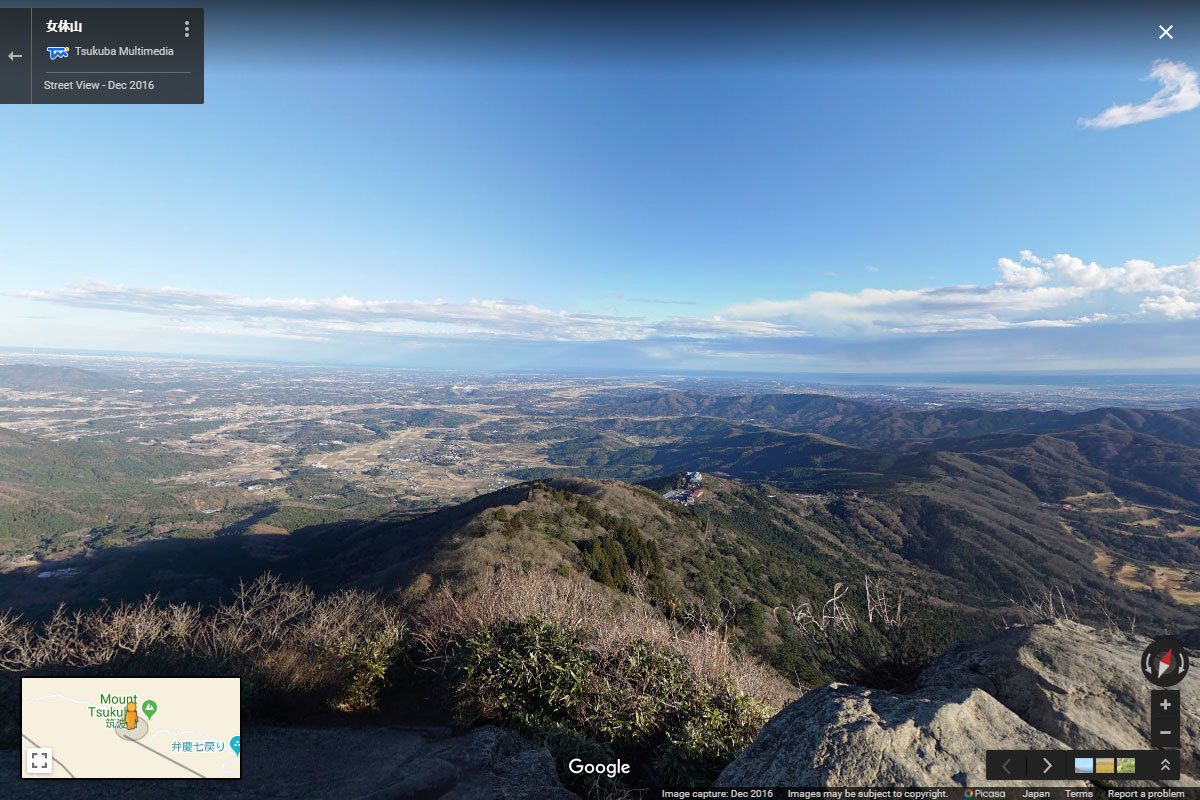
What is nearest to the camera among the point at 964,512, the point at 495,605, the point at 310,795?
the point at 310,795

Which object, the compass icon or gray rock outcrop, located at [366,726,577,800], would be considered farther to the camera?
gray rock outcrop, located at [366,726,577,800]

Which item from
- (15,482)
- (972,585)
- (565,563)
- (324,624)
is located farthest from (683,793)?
(15,482)

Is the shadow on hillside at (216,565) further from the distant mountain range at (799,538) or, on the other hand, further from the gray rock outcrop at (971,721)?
the gray rock outcrop at (971,721)

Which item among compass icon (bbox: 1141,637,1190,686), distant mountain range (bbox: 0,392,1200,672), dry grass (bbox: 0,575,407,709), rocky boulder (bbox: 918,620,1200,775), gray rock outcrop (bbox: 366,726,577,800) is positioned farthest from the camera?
distant mountain range (bbox: 0,392,1200,672)

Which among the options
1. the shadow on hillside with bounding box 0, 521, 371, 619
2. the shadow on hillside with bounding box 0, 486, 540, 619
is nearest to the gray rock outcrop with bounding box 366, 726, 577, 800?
the shadow on hillside with bounding box 0, 486, 540, 619

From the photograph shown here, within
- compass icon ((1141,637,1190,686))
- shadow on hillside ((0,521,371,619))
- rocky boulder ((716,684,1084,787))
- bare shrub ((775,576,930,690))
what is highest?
compass icon ((1141,637,1190,686))

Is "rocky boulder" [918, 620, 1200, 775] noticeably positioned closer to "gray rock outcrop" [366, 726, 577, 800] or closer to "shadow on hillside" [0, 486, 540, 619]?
"gray rock outcrop" [366, 726, 577, 800]

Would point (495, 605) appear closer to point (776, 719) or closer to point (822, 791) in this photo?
point (776, 719)
